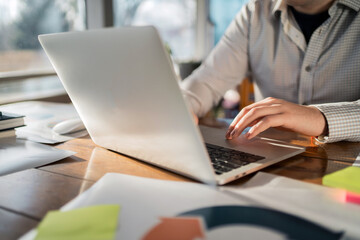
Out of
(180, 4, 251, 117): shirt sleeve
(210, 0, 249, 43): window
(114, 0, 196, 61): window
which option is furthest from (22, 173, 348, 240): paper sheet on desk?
(210, 0, 249, 43): window

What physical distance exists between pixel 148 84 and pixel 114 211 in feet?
0.64

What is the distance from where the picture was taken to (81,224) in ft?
1.35

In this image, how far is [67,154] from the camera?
73cm

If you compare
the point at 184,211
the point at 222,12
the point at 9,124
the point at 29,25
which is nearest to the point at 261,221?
the point at 184,211

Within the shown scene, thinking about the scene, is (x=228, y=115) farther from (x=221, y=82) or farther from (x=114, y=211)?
(x=114, y=211)

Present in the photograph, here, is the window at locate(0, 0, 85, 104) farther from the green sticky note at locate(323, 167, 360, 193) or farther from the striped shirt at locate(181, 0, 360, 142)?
the green sticky note at locate(323, 167, 360, 193)

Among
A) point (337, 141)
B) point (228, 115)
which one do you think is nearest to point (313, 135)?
point (337, 141)

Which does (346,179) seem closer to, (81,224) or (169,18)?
(81,224)

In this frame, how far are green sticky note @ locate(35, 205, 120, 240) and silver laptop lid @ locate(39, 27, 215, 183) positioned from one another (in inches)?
5.7

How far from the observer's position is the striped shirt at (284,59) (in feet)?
3.92

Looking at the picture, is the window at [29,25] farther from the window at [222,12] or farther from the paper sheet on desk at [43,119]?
the window at [222,12]

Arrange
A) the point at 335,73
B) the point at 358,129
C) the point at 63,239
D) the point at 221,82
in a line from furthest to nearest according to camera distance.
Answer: the point at 221,82 < the point at 335,73 < the point at 358,129 < the point at 63,239

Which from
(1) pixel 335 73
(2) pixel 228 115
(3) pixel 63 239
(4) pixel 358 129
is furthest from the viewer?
(2) pixel 228 115

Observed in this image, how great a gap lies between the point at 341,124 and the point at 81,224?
684 mm
